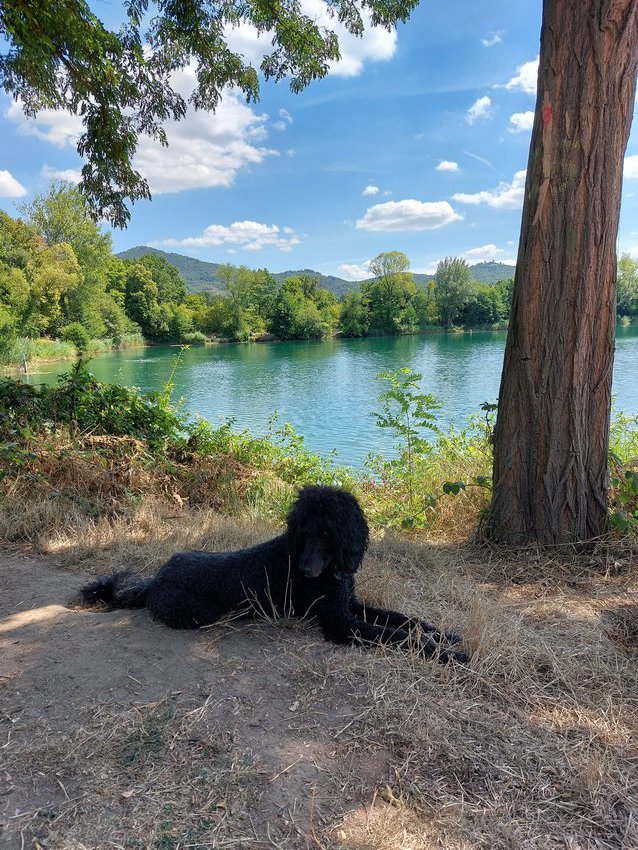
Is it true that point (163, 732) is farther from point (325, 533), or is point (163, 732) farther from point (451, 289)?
point (451, 289)

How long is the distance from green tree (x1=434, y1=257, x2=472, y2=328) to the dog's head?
6684cm

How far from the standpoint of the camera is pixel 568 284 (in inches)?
140

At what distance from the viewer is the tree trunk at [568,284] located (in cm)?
Result: 343

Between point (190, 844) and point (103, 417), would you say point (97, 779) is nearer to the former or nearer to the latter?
point (190, 844)

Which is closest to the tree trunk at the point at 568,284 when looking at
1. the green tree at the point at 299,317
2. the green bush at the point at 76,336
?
the green bush at the point at 76,336

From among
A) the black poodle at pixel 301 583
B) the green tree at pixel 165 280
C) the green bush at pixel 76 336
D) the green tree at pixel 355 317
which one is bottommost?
the black poodle at pixel 301 583

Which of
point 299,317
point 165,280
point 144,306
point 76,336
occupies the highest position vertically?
point 165,280

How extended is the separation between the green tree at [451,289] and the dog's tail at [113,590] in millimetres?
66825

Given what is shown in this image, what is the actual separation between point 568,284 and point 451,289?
6802 centimetres

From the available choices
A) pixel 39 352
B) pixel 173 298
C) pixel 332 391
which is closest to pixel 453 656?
pixel 332 391

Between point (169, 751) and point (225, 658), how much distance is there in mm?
625

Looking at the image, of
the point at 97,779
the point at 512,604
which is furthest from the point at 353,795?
the point at 512,604

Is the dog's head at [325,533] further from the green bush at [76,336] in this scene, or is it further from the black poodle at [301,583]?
the green bush at [76,336]

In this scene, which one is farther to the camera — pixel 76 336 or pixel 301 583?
pixel 76 336
